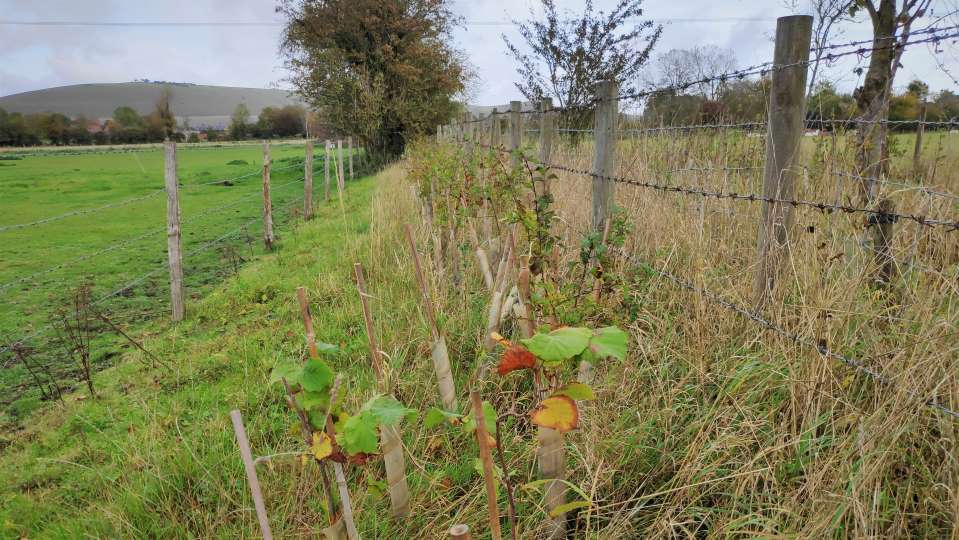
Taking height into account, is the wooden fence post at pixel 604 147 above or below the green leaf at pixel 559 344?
above

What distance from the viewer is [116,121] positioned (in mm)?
67125

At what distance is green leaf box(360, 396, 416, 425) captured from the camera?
1133 mm

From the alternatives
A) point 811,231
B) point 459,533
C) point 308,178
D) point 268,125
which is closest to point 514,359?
point 459,533

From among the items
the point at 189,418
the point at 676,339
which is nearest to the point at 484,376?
the point at 676,339

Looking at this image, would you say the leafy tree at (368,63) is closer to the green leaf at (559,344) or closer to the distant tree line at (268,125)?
the green leaf at (559,344)

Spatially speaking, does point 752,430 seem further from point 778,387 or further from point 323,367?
point 323,367

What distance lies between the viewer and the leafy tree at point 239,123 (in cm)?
7594

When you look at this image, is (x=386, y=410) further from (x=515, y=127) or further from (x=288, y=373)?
(x=515, y=127)

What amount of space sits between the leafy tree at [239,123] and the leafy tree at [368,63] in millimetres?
60103

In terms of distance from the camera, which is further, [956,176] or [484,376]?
[956,176]

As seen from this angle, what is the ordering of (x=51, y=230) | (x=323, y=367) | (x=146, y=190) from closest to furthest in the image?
(x=323, y=367), (x=51, y=230), (x=146, y=190)

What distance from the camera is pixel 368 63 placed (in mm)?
21625

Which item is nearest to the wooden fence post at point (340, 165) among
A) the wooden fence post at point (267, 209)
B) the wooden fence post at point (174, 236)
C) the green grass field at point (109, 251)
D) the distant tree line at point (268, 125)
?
the wooden fence post at point (267, 209)

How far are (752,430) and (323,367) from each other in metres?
1.39
